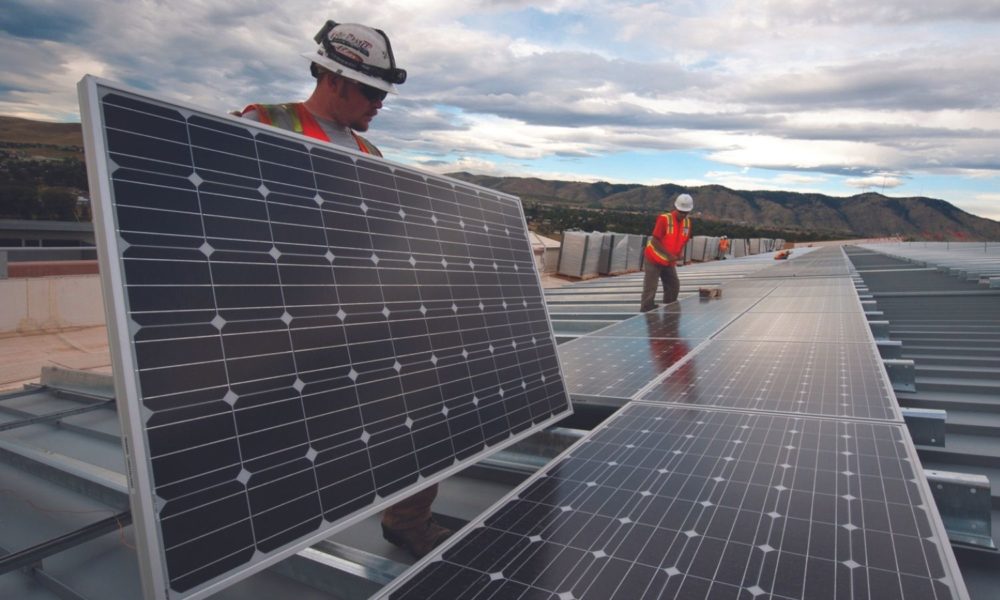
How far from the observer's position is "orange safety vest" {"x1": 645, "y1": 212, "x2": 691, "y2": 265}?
11523mm

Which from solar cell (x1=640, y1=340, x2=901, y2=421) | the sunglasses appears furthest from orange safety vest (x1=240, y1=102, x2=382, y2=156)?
solar cell (x1=640, y1=340, x2=901, y2=421)

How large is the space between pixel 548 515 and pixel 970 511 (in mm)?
2103

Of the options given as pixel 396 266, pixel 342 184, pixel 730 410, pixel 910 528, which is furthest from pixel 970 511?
pixel 342 184

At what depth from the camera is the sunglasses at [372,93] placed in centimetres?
372

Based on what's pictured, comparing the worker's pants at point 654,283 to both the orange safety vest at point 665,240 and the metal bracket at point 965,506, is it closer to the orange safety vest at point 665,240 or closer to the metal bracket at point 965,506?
the orange safety vest at point 665,240

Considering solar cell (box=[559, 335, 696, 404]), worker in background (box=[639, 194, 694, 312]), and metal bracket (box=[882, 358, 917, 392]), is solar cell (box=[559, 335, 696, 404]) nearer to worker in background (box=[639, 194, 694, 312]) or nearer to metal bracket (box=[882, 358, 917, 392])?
metal bracket (box=[882, 358, 917, 392])

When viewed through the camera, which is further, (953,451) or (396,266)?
(953,451)

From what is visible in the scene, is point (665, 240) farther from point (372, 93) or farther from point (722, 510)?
point (722, 510)

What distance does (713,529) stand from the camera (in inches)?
89.4

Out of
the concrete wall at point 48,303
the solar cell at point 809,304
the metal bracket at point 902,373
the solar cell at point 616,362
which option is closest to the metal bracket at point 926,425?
the solar cell at point 616,362

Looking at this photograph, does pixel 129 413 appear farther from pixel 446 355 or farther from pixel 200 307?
pixel 446 355

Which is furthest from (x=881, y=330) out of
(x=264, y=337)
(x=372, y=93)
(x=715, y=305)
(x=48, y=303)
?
(x=48, y=303)

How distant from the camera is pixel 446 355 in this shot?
316 cm

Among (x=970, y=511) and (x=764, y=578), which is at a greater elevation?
(x=764, y=578)
